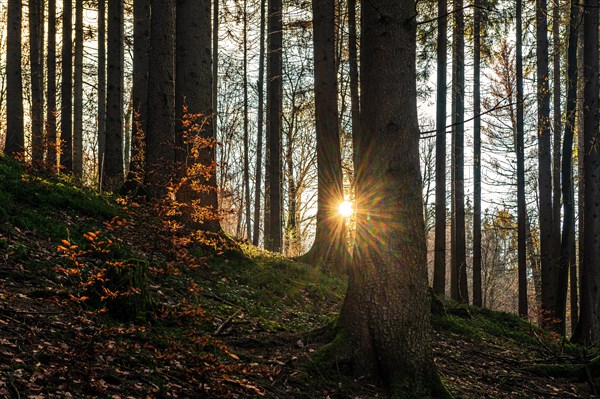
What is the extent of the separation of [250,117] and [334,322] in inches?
849

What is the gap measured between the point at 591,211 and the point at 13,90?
13800mm

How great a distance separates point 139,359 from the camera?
156 inches

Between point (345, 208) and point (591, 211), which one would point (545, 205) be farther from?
point (345, 208)

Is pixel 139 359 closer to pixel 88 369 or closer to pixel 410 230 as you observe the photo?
pixel 88 369

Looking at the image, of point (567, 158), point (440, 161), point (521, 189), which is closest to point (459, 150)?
point (521, 189)

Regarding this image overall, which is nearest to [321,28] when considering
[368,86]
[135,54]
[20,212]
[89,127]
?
[135,54]

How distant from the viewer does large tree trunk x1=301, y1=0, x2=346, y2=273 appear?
10.3 m

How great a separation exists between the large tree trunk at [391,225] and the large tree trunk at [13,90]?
1011cm

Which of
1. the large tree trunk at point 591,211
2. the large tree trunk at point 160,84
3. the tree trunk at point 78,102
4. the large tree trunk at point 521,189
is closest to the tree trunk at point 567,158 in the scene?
the large tree trunk at point 591,211

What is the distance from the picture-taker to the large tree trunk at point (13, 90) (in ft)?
38.5

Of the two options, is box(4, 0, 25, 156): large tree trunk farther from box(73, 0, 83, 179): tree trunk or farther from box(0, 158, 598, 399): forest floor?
box(0, 158, 598, 399): forest floor

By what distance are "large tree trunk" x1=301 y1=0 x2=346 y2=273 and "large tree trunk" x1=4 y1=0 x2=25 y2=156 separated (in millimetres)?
7311

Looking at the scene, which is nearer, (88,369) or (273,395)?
(88,369)

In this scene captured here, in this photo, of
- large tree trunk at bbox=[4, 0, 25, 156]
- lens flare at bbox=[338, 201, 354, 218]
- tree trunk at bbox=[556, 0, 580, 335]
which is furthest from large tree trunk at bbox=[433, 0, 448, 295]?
large tree trunk at bbox=[4, 0, 25, 156]
